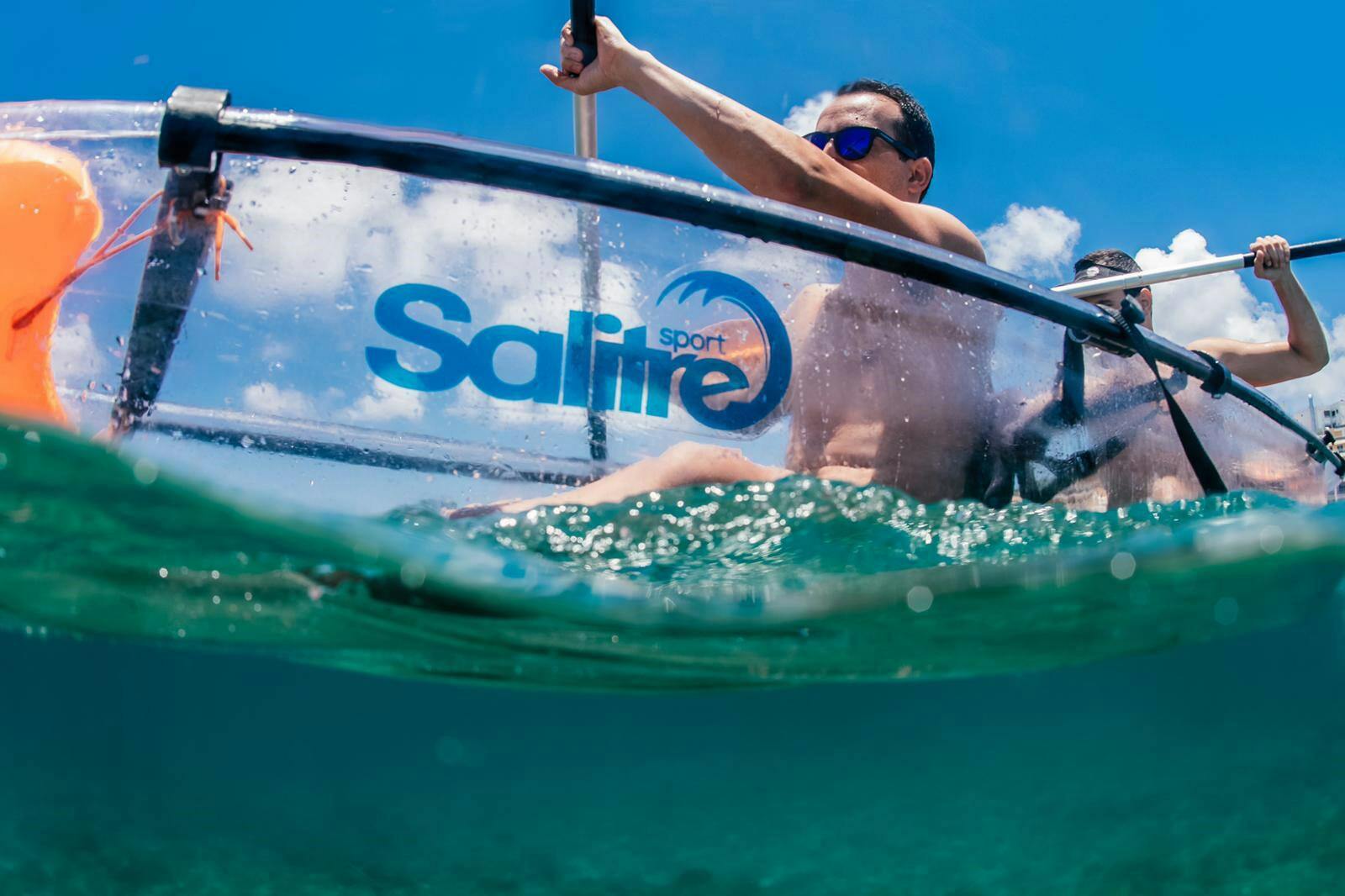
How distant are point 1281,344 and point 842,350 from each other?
4.05m

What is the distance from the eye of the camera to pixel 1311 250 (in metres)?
4.69

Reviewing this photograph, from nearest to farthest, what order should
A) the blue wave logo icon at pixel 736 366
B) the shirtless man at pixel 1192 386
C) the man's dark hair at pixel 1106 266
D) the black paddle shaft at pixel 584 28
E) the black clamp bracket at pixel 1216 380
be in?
1. the blue wave logo icon at pixel 736 366
2. the black paddle shaft at pixel 584 28
3. the shirtless man at pixel 1192 386
4. the black clamp bracket at pixel 1216 380
5. the man's dark hair at pixel 1106 266

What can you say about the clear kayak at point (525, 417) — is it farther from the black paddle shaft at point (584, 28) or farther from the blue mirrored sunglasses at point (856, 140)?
the blue mirrored sunglasses at point (856, 140)

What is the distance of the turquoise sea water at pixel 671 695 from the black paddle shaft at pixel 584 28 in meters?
1.51

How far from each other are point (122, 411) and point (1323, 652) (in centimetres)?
436

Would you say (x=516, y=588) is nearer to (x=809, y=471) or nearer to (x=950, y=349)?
(x=809, y=471)

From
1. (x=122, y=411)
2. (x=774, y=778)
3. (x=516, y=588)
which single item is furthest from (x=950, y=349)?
(x=122, y=411)

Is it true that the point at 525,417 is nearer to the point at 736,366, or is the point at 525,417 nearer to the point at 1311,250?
the point at 736,366

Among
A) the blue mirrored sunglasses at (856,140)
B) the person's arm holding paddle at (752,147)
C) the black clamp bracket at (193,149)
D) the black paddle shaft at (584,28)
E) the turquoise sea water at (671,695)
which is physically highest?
the black paddle shaft at (584,28)

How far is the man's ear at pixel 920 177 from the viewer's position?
10.8 feet

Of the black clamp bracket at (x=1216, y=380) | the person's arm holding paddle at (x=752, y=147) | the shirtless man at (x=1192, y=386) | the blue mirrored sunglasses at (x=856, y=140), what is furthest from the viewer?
the blue mirrored sunglasses at (x=856, y=140)

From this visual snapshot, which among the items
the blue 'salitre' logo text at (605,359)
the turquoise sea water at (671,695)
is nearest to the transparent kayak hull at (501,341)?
the blue 'salitre' logo text at (605,359)

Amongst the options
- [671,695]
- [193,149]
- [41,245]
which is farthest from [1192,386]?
[41,245]

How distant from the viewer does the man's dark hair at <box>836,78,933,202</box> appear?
324cm
